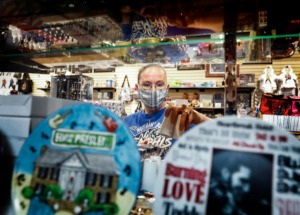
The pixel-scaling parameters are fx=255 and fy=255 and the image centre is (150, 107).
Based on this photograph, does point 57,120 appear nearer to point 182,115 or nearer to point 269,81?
point 182,115

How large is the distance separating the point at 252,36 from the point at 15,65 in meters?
1.26

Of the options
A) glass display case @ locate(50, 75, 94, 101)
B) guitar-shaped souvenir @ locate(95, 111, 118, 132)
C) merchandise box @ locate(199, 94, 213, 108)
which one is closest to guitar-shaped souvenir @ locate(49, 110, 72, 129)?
guitar-shaped souvenir @ locate(95, 111, 118, 132)

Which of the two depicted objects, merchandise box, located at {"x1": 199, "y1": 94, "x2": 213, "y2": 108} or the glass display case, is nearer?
the glass display case

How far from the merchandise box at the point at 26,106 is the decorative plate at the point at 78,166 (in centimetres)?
12

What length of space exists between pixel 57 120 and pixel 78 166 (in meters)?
0.16

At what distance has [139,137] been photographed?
2289 mm

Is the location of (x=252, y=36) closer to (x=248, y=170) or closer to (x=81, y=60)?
(x=248, y=170)

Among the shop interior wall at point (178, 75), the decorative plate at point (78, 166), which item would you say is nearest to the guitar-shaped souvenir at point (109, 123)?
the decorative plate at point (78, 166)

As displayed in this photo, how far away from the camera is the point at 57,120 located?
2.61 ft

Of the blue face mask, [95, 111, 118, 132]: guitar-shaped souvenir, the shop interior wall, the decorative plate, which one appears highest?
the shop interior wall

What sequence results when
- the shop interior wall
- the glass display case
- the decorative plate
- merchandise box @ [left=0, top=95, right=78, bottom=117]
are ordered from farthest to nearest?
the shop interior wall → the glass display case → merchandise box @ [left=0, top=95, right=78, bottom=117] → the decorative plate

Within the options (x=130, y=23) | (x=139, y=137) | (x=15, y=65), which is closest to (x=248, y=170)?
(x=130, y=23)

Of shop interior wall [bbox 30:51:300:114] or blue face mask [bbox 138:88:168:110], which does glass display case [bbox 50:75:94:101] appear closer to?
blue face mask [bbox 138:88:168:110]

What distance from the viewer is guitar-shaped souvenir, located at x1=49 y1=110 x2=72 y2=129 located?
0.79m
